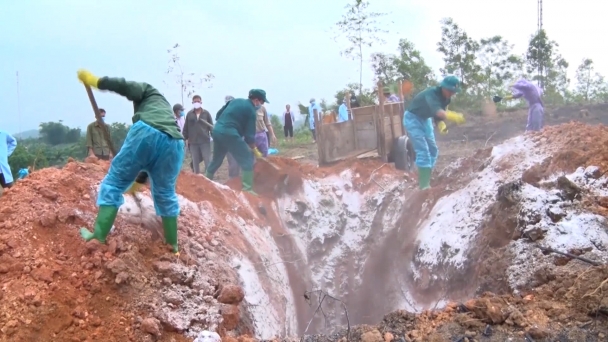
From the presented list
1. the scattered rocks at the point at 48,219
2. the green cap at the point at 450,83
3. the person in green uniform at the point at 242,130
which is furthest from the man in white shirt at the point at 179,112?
the scattered rocks at the point at 48,219

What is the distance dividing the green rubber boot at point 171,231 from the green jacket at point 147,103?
68cm

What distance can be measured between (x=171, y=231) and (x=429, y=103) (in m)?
4.37

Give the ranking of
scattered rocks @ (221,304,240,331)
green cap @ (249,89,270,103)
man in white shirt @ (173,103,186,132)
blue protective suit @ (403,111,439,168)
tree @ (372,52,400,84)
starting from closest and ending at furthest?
scattered rocks @ (221,304,240,331) < green cap @ (249,89,270,103) < blue protective suit @ (403,111,439,168) < man in white shirt @ (173,103,186,132) < tree @ (372,52,400,84)

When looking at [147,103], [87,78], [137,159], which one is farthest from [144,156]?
[87,78]

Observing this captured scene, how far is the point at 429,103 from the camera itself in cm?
766

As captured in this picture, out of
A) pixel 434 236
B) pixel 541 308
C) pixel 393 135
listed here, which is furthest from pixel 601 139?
pixel 393 135

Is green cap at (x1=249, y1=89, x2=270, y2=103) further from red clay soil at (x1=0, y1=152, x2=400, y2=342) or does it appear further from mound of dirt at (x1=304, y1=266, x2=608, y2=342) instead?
mound of dirt at (x1=304, y1=266, x2=608, y2=342)

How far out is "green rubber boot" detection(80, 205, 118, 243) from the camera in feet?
13.6

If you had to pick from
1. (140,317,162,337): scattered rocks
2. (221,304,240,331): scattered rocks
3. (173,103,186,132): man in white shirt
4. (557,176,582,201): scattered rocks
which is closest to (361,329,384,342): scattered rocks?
(221,304,240,331): scattered rocks

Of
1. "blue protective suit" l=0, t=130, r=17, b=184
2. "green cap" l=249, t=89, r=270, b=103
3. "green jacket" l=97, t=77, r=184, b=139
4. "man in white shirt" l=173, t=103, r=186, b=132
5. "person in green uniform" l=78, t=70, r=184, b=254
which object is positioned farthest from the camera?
"man in white shirt" l=173, t=103, r=186, b=132

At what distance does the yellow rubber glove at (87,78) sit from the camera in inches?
173

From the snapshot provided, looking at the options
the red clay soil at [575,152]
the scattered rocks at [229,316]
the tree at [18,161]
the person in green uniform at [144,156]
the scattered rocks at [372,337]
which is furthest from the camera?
the tree at [18,161]

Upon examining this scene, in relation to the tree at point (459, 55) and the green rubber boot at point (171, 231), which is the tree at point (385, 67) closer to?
the tree at point (459, 55)

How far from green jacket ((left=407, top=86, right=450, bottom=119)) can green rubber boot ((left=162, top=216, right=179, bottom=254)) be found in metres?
4.31
